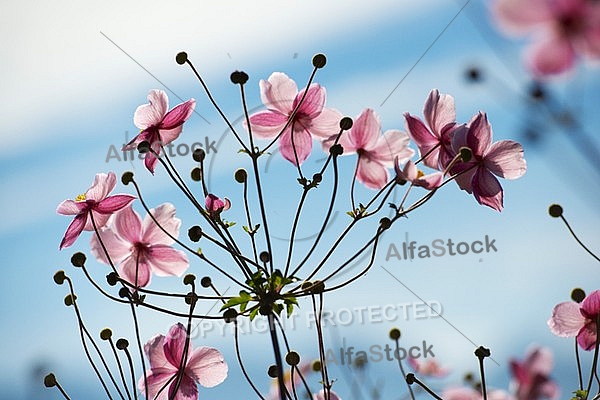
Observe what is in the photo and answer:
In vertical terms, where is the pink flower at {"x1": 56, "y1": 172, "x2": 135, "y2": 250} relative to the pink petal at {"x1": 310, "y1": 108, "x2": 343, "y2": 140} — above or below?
below

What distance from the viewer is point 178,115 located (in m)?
0.63

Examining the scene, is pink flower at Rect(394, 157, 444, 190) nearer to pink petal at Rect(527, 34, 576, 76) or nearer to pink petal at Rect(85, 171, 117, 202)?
pink petal at Rect(85, 171, 117, 202)

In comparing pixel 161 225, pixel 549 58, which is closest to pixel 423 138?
pixel 161 225

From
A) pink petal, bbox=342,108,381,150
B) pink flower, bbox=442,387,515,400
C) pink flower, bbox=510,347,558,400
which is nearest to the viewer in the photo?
pink flower, bbox=510,347,558,400

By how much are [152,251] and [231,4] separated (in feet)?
1.71

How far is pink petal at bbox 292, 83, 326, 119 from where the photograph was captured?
0.63 m

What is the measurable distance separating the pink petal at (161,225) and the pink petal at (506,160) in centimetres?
25

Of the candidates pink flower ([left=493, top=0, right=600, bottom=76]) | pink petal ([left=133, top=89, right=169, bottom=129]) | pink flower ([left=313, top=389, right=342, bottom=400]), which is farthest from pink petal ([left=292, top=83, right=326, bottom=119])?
pink flower ([left=493, top=0, right=600, bottom=76])

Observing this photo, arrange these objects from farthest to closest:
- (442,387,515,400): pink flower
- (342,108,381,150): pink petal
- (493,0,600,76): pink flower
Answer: (342,108,381,150): pink petal, (442,387,515,400): pink flower, (493,0,600,76): pink flower

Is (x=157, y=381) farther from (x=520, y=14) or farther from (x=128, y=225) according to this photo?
(x=520, y=14)

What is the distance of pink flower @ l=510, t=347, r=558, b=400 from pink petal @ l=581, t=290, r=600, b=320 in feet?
0.44

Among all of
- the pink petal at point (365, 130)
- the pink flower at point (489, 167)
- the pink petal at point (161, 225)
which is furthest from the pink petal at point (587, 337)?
the pink petal at point (161, 225)

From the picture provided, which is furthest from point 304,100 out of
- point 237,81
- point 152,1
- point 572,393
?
point 152,1

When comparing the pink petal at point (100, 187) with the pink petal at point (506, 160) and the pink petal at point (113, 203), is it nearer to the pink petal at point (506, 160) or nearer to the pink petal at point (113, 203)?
the pink petal at point (113, 203)
